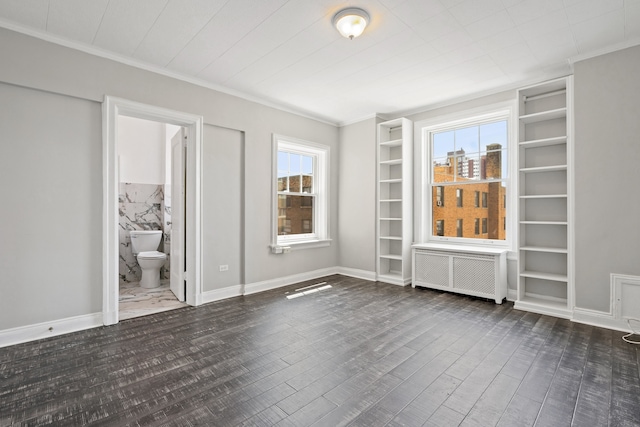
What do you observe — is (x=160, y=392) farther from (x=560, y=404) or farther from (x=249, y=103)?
(x=249, y=103)

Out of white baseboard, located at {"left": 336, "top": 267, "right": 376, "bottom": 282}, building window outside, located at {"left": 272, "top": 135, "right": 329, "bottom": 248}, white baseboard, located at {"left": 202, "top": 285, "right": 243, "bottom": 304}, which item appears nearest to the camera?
white baseboard, located at {"left": 202, "top": 285, "right": 243, "bottom": 304}

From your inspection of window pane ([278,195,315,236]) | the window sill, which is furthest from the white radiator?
window pane ([278,195,315,236])

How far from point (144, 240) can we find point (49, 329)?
94.2 inches

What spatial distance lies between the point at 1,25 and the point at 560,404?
5065mm

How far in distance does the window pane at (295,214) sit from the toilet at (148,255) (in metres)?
1.93

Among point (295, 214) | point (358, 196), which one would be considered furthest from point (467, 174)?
point (295, 214)

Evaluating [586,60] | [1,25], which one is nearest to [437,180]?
[586,60]

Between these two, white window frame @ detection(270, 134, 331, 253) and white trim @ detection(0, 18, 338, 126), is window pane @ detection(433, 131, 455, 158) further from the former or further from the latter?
white trim @ detection(0, 18, 338, 126)

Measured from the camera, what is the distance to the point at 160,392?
2.00 metres

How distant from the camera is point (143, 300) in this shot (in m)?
4.07

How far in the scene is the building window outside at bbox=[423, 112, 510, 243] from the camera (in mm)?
4297

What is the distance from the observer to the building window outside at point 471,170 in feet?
14.1

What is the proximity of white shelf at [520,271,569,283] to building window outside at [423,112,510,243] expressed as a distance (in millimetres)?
630

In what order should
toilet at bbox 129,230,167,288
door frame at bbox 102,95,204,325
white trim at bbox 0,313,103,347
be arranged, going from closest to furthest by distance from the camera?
white trim at bbox 0,313,103,347 → door frame at bbox 102,95,204,325 → toilet at bbox 129,230,167,288
